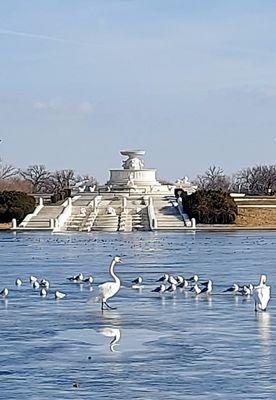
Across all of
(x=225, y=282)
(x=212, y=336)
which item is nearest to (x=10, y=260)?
(x=225, y=282)

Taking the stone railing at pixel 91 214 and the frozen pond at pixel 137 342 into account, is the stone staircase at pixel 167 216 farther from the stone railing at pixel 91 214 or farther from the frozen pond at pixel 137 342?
the frozen pond at pixel 137 342

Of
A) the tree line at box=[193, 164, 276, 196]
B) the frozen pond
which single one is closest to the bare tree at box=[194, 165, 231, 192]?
the tree line at box=[193, 164, 276, 196]

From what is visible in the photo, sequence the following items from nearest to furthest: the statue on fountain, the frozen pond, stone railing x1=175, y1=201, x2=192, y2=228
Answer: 1. the frozen pond
2. stone railing x1=175, y1=201, x2=192, y2=228
3. the statue on fountain

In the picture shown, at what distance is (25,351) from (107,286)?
179 inches

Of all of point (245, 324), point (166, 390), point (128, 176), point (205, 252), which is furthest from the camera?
point (128, 176)

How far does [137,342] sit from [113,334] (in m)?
0.80

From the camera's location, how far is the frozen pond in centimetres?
1042

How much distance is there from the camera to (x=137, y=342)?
1345cm

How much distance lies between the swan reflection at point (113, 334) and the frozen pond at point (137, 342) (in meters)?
0.01

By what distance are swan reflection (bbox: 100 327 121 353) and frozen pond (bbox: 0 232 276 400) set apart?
1 centimetres

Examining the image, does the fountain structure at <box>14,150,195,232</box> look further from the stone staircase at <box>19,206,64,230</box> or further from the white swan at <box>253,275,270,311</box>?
the white swan at <box>253,275,270,311</box>

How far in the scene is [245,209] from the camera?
63.8 metres

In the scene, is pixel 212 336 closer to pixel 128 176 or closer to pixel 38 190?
pixel 128 176

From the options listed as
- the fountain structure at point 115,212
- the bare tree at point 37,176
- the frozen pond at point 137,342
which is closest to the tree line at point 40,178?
the bare tree at point 37,176
